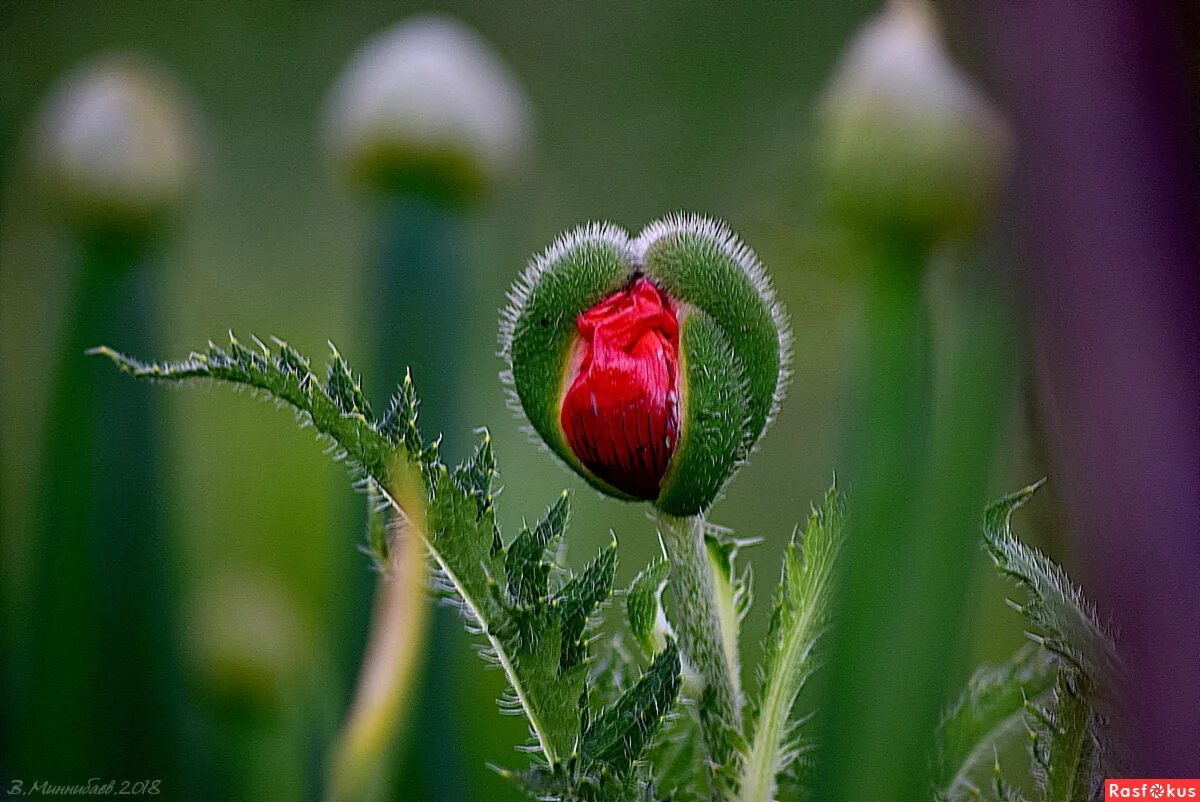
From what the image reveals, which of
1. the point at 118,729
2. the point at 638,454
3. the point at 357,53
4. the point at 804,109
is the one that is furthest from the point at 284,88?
the point at 638,454

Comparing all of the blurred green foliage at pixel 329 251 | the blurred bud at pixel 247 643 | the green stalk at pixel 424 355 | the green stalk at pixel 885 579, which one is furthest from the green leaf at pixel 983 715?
the blurred bud at pixel 247 643

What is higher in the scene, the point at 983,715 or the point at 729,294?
the point at 729,294

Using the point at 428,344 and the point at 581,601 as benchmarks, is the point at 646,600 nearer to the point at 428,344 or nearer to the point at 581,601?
the point at 581,601

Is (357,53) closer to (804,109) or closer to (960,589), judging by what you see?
(804,109)

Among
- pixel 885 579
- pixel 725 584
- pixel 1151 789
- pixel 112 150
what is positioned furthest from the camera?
pixel 112 150

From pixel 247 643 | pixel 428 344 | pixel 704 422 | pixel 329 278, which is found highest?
pixel 329 278

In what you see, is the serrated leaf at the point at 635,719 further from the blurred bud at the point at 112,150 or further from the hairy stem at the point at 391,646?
the blurred bud at the point at 112,150

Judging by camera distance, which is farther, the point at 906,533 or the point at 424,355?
the point at 424,355

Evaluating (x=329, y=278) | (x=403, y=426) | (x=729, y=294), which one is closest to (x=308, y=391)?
(x=403, y=426)
